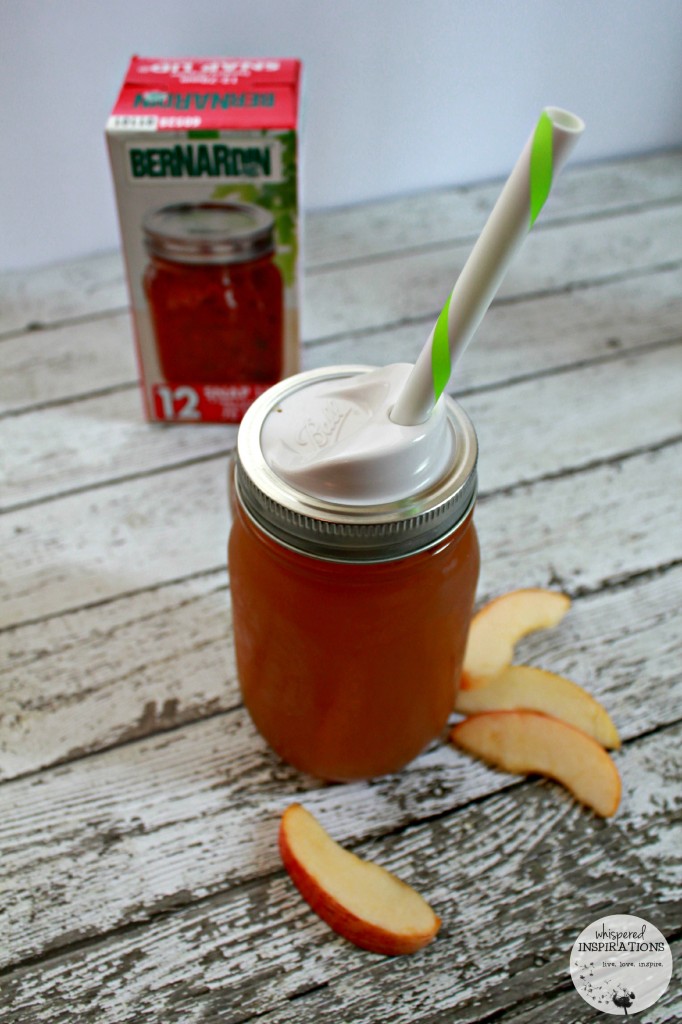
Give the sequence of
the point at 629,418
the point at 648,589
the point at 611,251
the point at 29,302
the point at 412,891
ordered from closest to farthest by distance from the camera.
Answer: the point at 412,891 < the point at 648,589 < the point at 629,418 < the point at 29,302 < the point at 611,251

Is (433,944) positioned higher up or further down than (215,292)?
further down

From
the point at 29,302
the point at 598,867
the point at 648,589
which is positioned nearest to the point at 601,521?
the point at 648,589

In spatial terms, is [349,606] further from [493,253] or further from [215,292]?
[215,292]

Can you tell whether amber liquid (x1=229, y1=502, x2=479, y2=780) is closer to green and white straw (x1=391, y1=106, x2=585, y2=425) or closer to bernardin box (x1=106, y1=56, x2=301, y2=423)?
green and white straw (x1=391, y1=106, x2=585, y2=425)

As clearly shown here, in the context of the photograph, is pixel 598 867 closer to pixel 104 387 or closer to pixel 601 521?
pixel 601 521

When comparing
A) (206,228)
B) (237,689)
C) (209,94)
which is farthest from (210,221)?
(237,689)

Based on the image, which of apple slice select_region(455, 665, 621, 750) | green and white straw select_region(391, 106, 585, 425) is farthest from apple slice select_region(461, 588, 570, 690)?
green and white straw select_region(391, 106, 585, 425)

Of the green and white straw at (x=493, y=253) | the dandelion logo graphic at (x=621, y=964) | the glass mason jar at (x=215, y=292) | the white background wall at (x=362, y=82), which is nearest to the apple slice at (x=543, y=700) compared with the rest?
the dandelion logo graphic at (x=621, y=964)

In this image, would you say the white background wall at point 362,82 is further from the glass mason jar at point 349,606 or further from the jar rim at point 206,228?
the glass mason jar at point 349,606
